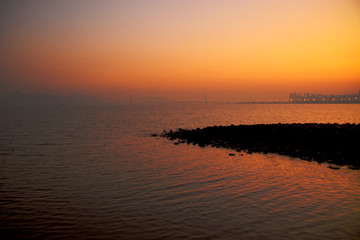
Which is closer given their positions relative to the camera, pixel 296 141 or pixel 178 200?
pixel 178 200

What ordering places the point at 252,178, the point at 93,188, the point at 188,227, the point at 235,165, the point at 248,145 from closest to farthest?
the point at 188,227 → the point at 93,188 → the point at 252,178 → the point at 235,165 → the point at 248,145

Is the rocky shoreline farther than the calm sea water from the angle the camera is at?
Yes

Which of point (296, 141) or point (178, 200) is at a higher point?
point (296, 141)

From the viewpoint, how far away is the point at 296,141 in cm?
3025

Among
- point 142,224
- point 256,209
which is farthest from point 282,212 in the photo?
point 142,224

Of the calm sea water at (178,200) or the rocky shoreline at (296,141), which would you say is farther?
the rocky shoreline at (296,141)

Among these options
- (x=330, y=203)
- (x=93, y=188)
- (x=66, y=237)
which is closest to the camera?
(x=66, y=237)

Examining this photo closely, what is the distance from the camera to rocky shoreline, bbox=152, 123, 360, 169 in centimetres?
2320

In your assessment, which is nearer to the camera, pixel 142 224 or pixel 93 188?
pixel 142 224

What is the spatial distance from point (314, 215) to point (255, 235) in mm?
3221

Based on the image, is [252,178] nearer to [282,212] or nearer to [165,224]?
[282,212]

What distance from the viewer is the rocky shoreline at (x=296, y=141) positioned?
23203mm

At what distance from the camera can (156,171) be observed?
19109mm

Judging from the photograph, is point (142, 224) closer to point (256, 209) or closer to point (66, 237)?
point (66, 237)
